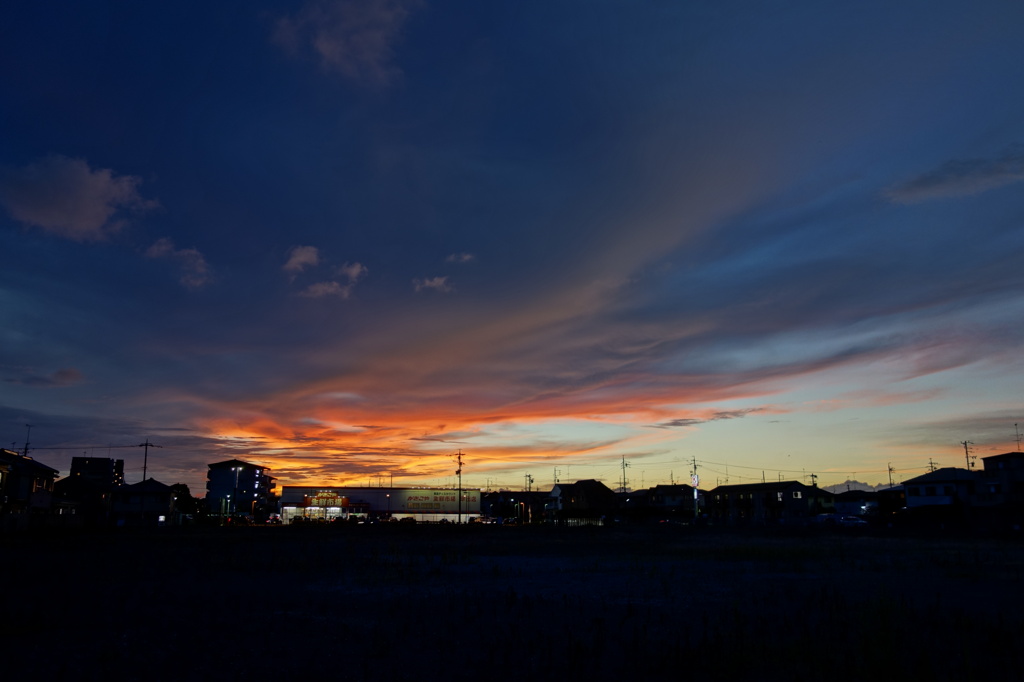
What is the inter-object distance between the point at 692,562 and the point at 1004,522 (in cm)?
4947

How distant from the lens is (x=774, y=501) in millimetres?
124500

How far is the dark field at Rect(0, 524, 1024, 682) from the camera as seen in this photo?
11297 mm

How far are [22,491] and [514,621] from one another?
81145 millimetres

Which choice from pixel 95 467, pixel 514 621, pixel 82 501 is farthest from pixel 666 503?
pixel 514 621

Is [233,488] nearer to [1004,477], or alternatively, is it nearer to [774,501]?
[774,501]

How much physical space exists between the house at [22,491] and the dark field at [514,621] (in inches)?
1791

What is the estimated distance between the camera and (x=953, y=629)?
1379 cm

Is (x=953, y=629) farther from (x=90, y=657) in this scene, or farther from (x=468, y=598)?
(x=90, y=657)

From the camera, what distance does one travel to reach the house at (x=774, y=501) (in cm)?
12288

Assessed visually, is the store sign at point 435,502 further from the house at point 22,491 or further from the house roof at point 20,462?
the house at point 22,491

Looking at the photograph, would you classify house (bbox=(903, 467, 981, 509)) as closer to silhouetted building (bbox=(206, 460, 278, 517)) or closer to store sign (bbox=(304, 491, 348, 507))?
store sign (bbox=(304, 491, 348, 507))

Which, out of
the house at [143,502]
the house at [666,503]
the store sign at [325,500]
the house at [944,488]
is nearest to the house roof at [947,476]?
the house at [944,488]

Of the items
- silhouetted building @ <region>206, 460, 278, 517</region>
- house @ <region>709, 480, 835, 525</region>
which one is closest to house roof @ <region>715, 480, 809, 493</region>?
house @ <region>709, 480, 835, 525</region>

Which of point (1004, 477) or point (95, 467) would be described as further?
point (95, 467)
